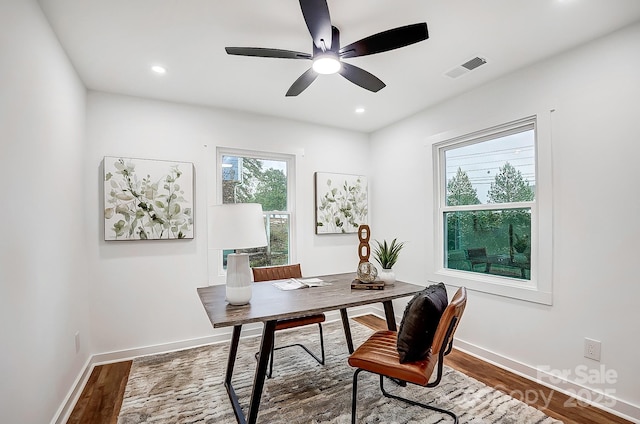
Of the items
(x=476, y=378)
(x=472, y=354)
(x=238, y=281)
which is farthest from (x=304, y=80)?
(x=472, y=354)

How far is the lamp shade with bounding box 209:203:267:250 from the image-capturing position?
6.04 feet

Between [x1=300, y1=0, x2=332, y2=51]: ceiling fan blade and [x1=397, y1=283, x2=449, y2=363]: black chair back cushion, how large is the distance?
1576mm

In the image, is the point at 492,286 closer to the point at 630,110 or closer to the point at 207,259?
the point at 630,110

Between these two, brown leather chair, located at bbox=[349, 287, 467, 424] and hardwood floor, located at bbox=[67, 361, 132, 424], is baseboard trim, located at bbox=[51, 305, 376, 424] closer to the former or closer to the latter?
hardwood floor, located at bbox=[67, 361, 132, 424]

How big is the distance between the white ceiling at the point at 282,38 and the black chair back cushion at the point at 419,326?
174cm

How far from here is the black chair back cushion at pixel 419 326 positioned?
1635 millimetres

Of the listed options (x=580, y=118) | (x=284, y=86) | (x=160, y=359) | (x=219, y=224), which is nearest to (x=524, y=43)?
(x=580, y=118)

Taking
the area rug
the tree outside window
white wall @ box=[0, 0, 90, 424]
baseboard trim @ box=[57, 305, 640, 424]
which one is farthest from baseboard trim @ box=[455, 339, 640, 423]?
white wall @ box=[0, 0, 90, 424]

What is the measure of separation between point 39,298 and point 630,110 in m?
3.87

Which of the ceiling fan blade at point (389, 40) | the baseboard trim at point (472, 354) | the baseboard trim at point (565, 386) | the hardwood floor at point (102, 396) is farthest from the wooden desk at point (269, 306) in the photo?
the ceiling fan blade at point (389, 40)

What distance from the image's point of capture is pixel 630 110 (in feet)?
6.57

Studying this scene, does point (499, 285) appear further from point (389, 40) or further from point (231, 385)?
point (231, 385)

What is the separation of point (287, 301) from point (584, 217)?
7.28 ft

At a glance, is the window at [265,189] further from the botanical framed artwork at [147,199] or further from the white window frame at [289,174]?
the botanical framed artwork at [147,199]
